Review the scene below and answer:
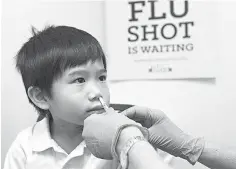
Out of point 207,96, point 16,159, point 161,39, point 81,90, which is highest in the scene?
point 161,39

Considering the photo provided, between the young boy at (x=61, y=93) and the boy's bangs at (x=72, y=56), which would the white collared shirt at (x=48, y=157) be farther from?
the boy's bangs at (x=72, y=56)

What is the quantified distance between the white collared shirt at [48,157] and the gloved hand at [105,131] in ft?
0.41

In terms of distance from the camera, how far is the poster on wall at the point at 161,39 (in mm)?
1302

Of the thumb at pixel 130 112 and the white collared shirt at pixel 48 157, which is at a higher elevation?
the thumb at pixel 130 112

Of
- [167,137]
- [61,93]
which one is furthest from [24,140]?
[167,137]

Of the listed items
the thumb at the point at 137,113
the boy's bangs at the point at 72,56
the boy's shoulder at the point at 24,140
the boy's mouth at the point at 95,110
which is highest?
the boy's bangs at the point at 72,56

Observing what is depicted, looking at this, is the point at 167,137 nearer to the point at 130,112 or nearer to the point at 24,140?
the point at 130,112

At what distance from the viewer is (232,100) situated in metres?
1.30

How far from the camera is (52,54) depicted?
978 millimetres

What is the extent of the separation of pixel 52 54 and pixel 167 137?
1.46ft

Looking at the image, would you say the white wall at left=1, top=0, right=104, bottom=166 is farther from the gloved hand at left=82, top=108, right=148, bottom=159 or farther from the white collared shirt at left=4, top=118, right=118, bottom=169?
the gloved hand at left=82, top=108, right=148, bottom=159

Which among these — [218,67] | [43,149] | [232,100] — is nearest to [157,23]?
[218,67]

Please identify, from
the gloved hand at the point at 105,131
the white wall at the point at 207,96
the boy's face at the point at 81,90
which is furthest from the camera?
the white wall at the point at 207,96

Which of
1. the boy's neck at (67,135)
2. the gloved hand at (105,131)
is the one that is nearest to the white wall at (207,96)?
the boy's neck at (67,135)
